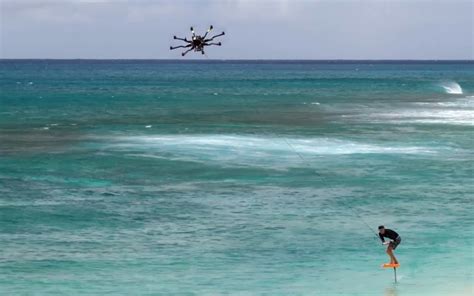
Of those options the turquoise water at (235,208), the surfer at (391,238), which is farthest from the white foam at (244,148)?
the surfer at (391,238)

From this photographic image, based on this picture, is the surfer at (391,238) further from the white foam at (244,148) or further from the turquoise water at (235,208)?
the white foam at (244,148)

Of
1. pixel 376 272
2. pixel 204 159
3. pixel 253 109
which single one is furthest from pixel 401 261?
pixel 253 109

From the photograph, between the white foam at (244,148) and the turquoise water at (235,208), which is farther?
the white foam at (244,148)

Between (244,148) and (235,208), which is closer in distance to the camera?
(235,208)

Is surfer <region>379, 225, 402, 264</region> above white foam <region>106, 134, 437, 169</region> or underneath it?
above

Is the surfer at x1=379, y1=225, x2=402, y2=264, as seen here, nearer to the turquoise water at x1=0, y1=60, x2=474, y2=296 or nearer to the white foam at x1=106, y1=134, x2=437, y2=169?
the turquoise water at x1=0, y1=60, x2=474, y2=296

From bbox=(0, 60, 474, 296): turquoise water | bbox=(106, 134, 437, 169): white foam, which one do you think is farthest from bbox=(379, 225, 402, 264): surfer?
bbox=(106, 134, 437, 169): white foam

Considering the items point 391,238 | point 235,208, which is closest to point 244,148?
point 235,208

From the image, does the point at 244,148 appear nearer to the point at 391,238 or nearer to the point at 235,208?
the point at 235,208
